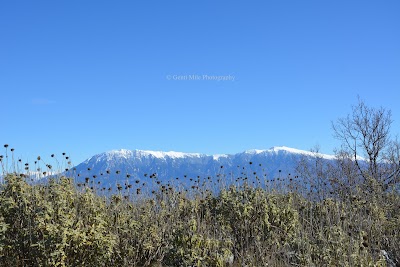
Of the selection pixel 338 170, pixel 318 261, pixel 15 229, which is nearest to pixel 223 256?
pixel 318 261

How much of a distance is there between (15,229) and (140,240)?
2.27 m

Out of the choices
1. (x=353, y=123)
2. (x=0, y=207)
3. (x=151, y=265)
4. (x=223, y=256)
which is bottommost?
(x=151, y=265)

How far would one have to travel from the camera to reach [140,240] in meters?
8.35

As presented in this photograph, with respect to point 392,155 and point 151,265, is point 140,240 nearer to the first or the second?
point 151,265

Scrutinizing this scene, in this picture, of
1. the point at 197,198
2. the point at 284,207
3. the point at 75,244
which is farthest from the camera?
the point at 197,198

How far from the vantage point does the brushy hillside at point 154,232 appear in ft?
22.1

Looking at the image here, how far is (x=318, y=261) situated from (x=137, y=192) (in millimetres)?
5462

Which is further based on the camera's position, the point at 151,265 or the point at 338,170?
the point at 338,170

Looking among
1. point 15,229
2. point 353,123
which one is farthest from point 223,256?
point 353,123

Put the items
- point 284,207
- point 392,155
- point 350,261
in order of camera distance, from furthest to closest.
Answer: point 392,155 < point 284,207 < point 350,261

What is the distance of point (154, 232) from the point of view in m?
8.43

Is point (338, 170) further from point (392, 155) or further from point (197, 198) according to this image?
point (197, 198)

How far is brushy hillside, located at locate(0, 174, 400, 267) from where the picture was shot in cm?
673

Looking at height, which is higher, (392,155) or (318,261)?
(392,155)
